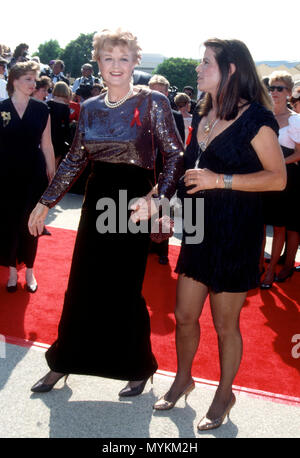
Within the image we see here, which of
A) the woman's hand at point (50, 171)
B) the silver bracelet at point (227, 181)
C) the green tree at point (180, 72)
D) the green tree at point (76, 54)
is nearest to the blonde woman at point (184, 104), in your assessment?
the woman's hand at point (50, 171)

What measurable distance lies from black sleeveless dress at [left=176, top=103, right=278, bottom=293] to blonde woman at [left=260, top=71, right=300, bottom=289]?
92.7 inches

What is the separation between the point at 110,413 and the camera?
2.61 metres

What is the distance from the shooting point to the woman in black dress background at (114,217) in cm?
247

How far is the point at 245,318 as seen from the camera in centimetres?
404

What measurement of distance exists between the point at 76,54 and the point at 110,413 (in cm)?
7813

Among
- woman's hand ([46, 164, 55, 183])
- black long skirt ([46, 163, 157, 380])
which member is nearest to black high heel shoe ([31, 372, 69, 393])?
black long skirt ([46, 163, 157, 380])

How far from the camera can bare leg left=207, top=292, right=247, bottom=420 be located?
2371 millimetres

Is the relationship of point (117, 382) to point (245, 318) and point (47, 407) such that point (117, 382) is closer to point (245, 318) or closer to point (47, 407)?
point (47, 407)

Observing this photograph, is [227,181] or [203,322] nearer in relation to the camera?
[227,181]

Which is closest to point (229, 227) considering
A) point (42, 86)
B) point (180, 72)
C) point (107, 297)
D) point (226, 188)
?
point (226, 188)

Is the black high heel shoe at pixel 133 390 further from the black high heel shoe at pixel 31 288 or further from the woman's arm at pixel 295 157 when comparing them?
the woman's arm at pixel 295 157

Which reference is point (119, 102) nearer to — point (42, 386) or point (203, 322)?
point (42, 386)

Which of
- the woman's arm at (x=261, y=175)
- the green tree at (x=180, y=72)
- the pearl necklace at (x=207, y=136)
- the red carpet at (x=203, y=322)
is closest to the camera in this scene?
the woman's arm at (x=261, y=175)

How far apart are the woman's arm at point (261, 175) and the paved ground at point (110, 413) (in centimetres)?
125
